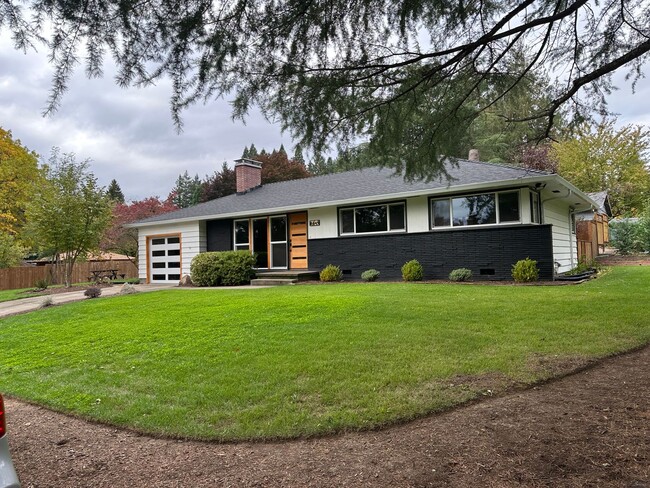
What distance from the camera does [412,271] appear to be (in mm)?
12453

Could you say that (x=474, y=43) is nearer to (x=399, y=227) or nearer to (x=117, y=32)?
(x=117, y=32)

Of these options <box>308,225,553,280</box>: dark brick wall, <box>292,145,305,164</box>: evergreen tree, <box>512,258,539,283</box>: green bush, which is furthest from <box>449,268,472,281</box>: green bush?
<box>292,145,305,164</box>: evergreen tree

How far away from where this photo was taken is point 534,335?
5.40m

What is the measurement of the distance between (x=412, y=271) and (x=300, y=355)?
826 centimetres

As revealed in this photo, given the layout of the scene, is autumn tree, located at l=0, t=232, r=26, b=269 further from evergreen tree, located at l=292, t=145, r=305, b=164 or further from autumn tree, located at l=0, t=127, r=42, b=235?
evergreen tree, located at l=292, t=145, r=305, b=164

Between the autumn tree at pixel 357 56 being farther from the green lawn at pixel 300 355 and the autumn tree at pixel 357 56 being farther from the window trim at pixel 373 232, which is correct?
the window trim at pixel 373 232

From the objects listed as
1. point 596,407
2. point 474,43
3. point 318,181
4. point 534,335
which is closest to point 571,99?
point 474,43

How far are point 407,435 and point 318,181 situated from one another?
15.5 meters

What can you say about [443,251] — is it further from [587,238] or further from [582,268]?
[587,238]

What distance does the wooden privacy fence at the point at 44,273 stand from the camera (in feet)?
71.4

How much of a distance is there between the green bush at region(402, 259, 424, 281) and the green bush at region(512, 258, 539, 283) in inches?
104

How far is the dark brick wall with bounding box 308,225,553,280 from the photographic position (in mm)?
11125

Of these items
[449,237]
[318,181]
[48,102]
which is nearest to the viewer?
[48,102]

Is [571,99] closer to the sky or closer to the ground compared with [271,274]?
closer to the sky
